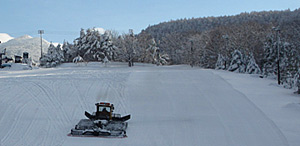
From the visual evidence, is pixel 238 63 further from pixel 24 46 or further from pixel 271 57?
pixel 24 46

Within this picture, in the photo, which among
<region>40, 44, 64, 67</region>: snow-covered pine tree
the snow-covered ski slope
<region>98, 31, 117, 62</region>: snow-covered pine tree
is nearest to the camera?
the snow-covered ski slope

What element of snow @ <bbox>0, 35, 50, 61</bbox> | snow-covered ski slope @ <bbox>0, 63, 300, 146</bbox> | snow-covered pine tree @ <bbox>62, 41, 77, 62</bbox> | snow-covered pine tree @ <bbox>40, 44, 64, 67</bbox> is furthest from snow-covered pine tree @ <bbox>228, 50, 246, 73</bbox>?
snow @ <bbox>0, 35, 50, 61</bbox>

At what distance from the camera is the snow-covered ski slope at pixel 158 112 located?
9.86 metres

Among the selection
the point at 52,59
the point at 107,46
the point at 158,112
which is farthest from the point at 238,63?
the point at 52,59

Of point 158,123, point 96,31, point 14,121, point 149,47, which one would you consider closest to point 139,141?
point 158,123

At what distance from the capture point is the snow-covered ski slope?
986 cm

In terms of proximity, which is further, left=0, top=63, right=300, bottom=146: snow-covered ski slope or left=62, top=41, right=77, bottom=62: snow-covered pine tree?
left=62, top=41, right=77, bottom=62: snow-covered pine tree

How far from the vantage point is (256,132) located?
10.7 meters

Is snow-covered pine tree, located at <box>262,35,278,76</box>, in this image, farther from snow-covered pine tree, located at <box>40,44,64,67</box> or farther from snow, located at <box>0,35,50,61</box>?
snow, located at <box>0,35,50,61</box>

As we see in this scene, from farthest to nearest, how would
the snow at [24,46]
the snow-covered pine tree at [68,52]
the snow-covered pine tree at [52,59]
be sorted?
the snow at [24,46]
the snow-covered pine tree at [68,52]
the snow-covered pine tree at [52,59]

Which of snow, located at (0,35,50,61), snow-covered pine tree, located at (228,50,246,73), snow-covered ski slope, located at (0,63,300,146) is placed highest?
snow, located at (0,35,50,61)

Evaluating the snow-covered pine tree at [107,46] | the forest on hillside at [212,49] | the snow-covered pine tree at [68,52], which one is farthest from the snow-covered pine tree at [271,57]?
the snow-covered pine tree at [68,52]

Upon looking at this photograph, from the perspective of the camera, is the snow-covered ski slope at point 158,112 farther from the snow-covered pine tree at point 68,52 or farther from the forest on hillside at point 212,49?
the snow-covered pine tree at point 68,52

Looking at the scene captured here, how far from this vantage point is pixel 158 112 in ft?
45.6
